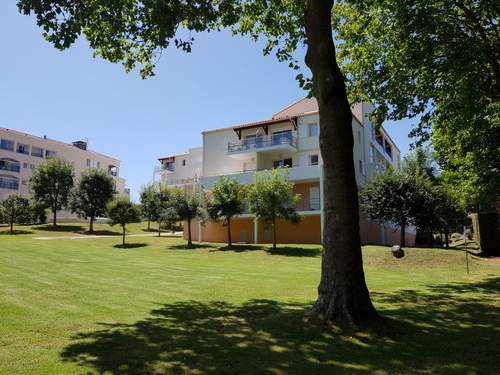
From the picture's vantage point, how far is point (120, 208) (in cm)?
3578

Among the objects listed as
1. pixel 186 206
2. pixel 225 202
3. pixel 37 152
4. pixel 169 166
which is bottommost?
pixel 186 206

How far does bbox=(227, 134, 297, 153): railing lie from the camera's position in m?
37.8

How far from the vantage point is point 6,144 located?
64250 millimetres

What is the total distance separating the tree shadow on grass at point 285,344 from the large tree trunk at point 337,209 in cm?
43

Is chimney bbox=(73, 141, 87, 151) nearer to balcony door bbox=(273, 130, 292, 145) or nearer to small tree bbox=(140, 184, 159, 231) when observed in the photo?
small tree bbox=(140, 184, 159, 231)

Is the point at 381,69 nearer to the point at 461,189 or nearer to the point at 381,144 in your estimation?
the point at 461,189

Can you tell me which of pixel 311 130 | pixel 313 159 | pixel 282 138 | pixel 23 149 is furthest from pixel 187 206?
pixel 23 149

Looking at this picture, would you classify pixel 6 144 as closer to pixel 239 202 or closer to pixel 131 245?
pixel 131 245

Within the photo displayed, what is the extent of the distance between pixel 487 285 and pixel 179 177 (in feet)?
191

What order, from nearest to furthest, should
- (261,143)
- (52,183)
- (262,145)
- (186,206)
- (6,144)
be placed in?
(186,206), (262,145), (261,143), (52,183), (6,144)

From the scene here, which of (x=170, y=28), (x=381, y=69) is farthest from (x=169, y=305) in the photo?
(x=381, y=69)

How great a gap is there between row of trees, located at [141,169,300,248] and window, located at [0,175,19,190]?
42595 mm

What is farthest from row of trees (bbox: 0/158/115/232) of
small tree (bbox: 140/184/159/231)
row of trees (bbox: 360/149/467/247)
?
row of trees (bbox: 360/149/467/247)

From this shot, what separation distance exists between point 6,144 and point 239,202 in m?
50.9
